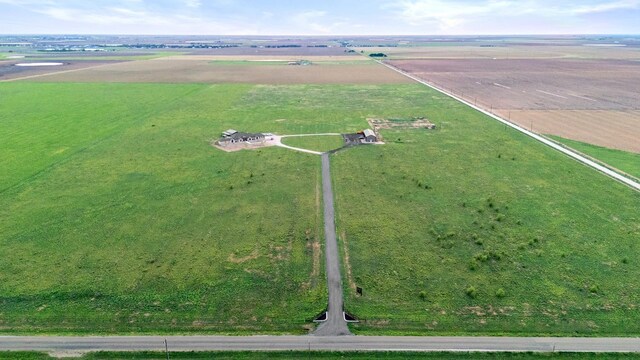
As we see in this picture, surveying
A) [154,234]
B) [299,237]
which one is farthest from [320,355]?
[154,234]

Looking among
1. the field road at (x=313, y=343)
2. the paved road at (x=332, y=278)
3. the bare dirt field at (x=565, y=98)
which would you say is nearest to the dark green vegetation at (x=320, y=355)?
the field road at (x=313, y=343)

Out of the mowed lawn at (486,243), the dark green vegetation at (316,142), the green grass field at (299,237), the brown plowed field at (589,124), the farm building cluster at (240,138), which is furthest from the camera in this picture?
the brown plowed field at (589,124)

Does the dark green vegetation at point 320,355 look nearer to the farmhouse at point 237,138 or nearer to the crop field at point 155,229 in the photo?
the crop field at point 155,229

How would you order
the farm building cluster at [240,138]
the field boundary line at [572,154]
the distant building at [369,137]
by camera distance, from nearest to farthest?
the field boundary line at [572,154] < the farm building cluster at [240,138] < the distant building at [369,137]

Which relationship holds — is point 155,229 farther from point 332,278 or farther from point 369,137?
point 369,137

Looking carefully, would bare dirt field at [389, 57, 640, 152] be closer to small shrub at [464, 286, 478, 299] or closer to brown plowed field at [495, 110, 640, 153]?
brown plowed field at [495, 110, 640, 153]

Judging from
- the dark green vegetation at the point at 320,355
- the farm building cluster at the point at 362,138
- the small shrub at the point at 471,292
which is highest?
the farm building cluster at the point at 362,138

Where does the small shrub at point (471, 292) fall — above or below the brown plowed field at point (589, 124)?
below
